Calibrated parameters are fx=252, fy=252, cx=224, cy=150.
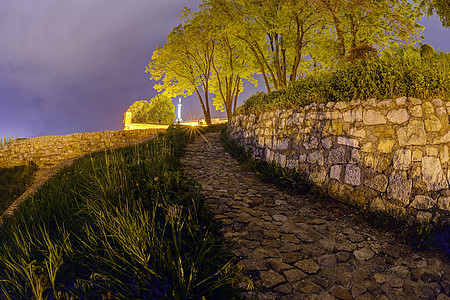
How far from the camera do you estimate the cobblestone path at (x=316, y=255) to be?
3004mm

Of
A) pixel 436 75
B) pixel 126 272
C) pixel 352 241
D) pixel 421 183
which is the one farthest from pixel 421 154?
pixel 126 272

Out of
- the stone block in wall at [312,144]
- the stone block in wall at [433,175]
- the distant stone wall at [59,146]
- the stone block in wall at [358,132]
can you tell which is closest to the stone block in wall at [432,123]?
the stone block in wall at [433,175]

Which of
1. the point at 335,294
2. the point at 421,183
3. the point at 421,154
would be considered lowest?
the point at 335,294

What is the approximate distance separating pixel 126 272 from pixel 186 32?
20.8 metres

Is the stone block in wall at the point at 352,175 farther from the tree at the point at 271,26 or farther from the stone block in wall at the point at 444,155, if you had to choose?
the tree at the point at 271,26

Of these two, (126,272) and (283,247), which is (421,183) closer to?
(283,247)

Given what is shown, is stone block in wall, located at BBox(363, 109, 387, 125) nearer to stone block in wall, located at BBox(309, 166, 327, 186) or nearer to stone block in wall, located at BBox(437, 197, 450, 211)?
stone block in wall, located at BBox(309, 166, 327, 186)

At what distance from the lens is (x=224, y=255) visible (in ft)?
10.7

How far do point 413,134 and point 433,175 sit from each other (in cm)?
77

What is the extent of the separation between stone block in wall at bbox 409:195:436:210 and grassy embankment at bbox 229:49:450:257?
0.28 m

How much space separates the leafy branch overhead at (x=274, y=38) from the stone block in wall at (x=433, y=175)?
5.11 m

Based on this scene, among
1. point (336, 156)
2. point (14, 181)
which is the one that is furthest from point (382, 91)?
point (14, 181)

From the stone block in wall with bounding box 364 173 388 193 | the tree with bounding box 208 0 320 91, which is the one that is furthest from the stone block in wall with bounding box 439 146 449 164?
the tree with bounding box 208 0 320 91

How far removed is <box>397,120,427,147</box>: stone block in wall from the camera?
14.5 feet
